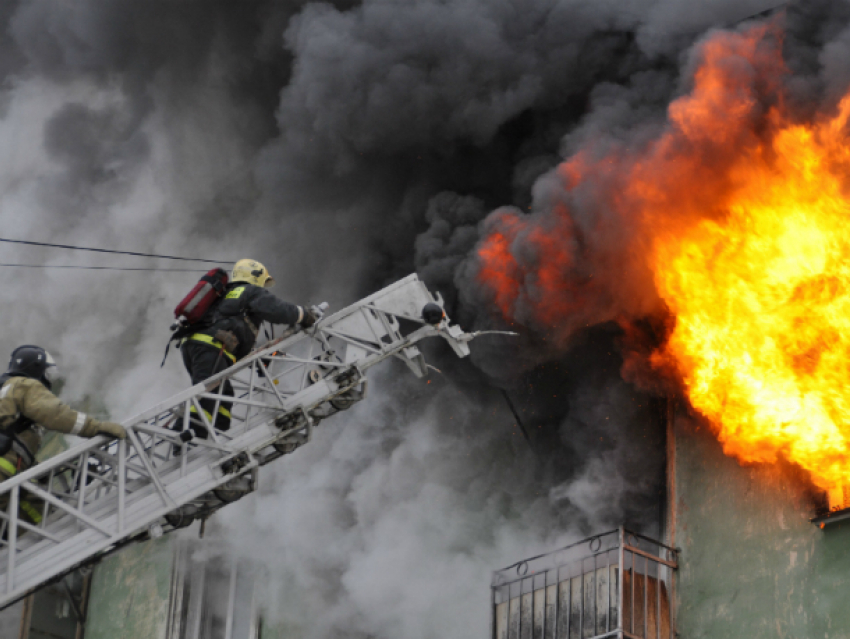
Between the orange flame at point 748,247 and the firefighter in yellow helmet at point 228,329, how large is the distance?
3.35 meters

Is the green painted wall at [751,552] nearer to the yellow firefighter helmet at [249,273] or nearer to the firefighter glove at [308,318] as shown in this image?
the firefighter glove at [308,318]

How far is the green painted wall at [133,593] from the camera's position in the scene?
50.6 feet

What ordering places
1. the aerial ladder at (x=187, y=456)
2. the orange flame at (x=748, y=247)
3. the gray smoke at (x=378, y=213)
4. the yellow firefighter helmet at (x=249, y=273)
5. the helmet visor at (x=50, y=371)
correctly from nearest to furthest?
the aerial ladder at (x=187, y=456) → the helmet visor at (x=50, y=371) → the orange flame at (x=748, y=247) → the yellow firefighter helmet at (x=249, y=273) → the gray smoke at (x=378, y=213)

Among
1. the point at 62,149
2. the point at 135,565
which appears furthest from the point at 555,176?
the point at 62,149

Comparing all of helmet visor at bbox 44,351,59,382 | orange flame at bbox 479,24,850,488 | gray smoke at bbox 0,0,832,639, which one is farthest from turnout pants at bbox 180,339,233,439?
orange flame at bbox 479,24,850,488

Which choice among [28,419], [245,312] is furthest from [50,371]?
[245,312]

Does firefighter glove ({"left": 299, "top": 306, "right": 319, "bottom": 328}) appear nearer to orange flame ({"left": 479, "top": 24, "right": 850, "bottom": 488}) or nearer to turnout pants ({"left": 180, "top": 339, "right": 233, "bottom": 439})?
turnout pants ({"left": 180, "top": 339, "right": 233, "bottom": 439})

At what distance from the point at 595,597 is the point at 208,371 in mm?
4869

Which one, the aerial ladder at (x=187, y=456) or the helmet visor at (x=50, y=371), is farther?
the helmet visor at (x=50, y=371)

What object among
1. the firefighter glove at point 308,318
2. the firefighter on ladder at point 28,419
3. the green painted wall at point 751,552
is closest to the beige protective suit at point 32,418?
A: the firefighter on ladder at point 28,419

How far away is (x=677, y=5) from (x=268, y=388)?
6775 mm

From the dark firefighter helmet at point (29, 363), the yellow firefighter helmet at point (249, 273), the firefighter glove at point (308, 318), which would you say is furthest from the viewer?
the yellow firefighter helmet at point (249, 273)

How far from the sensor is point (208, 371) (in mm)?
11117

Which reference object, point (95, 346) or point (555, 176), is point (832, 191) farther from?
point (95, 346)
